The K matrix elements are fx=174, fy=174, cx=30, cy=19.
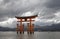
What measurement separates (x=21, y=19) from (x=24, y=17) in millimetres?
3100

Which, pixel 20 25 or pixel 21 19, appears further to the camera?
pixel 20 25

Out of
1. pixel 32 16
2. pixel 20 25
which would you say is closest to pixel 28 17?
pixel 32 16

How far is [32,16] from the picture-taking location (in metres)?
89.2

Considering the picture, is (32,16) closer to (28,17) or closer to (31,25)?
(28,17)

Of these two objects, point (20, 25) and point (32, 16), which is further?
point (20, 25)

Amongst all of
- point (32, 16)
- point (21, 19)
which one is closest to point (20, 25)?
point (21, 19)

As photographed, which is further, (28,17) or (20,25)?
(20,25)

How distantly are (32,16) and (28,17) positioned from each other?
221 centimetres

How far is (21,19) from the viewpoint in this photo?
93.7 metres

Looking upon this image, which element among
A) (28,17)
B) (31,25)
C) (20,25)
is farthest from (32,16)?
(20,25)

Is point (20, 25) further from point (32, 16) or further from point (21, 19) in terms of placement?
point (32, 16)

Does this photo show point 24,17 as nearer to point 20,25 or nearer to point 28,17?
point 28,17

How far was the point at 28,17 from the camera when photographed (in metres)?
89.8

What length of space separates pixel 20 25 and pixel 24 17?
1119 centimetres
